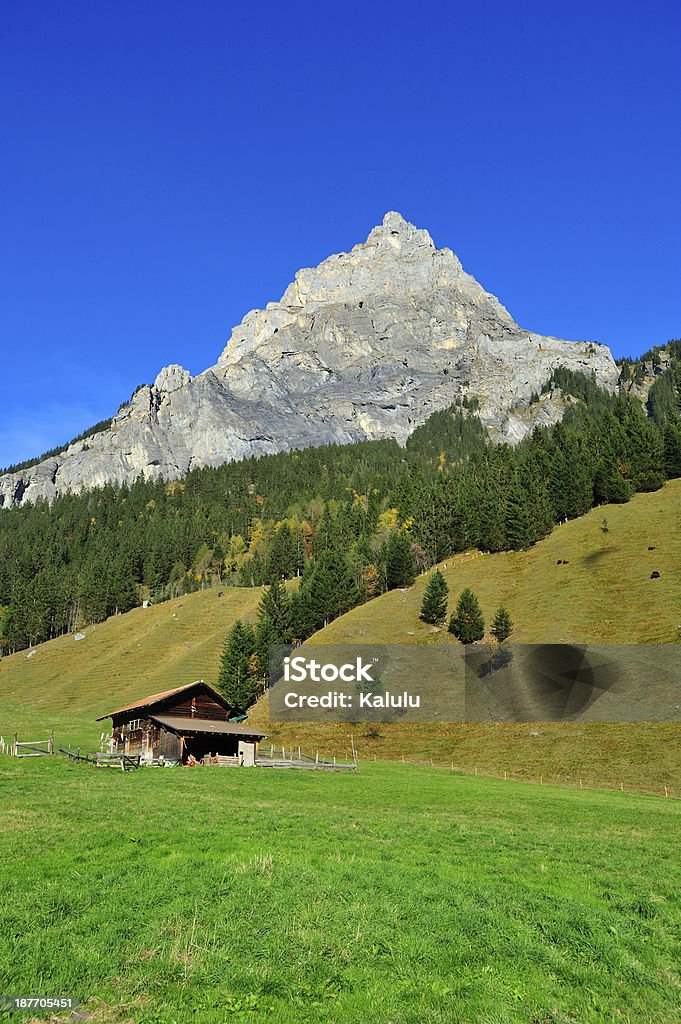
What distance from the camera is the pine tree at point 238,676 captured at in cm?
8738

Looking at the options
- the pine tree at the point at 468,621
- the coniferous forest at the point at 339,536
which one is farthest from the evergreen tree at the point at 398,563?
the pine tree at the point at 468,621

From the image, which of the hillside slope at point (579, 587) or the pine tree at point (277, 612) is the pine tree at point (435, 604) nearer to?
the hillside slope at point (579, 587)

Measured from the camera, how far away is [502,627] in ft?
275

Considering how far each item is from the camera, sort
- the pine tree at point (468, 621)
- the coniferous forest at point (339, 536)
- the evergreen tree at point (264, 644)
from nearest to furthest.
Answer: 1. the pine tree at point (468, 621)
2. the evergreen tree at point (264, 644)
3. the coniferous forest at point (339, 536)

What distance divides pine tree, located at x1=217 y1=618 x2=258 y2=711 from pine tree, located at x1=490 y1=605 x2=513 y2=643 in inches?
1405

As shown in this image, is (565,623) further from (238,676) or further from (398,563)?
(238,676)

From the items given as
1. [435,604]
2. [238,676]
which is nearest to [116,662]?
[238,676]

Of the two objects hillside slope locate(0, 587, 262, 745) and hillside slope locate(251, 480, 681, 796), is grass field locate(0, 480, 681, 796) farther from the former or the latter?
hillside slope locate(0, 587, 262, 745)

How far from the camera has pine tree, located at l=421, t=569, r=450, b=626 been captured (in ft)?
313

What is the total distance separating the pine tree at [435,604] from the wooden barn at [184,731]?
Answer: 4245cm

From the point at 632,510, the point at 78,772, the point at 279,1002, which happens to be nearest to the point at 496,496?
the point at 632,510

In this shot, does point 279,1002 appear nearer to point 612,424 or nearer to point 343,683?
point 343,683

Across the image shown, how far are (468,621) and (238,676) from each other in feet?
113

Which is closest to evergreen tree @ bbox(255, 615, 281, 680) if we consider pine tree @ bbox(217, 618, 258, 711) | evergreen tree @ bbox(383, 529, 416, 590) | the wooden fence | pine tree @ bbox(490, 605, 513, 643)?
pine tree @ bbox(217, 618, 258, 711)
